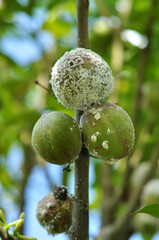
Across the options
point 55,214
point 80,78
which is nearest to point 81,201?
point 55,214

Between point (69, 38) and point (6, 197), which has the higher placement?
point (69, 38)

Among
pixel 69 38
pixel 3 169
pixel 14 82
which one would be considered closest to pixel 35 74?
pixel 14 82

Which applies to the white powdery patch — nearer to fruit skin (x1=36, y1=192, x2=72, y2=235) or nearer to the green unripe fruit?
fruit skin (x1=36, y1=192, x2=72, y2=235)

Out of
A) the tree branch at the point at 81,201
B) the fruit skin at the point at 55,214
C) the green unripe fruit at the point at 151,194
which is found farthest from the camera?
the green unripe fruit at the point at 151,194

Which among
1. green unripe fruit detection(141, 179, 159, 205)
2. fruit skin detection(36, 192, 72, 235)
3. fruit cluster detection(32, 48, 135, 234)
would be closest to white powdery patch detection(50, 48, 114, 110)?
fruit cluster detection(32, 48, 135, 234)

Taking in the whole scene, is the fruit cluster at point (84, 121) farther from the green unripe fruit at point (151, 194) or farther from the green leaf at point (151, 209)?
the green unripe fruit at point (151, 194)

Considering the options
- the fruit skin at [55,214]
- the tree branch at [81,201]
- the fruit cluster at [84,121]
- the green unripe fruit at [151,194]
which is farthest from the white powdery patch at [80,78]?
the green unripe fruit at [151,194]

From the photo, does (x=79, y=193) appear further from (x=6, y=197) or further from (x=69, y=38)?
(x=69, y=38)
